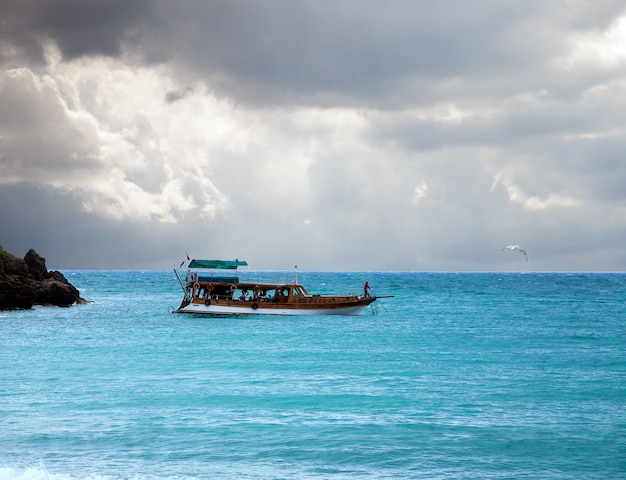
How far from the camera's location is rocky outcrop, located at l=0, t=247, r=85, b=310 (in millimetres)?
70625

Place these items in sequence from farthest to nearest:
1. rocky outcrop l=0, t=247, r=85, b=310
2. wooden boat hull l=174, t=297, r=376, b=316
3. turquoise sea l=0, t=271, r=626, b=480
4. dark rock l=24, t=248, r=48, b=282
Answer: dark rock l=24, t=248, r=48, b=282
rocky outcrop l=0, t=247, r=85, b=310
wooden boat hull l=174, t=297, r=376, b=316
turquoise sea l=0, t=271, r=626, b=480

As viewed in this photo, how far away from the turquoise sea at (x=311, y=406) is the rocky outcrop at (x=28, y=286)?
2475cm

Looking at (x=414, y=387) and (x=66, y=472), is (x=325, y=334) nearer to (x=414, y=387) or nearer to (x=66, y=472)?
(x=414, y=387)

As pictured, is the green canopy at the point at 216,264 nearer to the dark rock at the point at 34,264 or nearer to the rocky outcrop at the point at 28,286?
the rocky outcrop at the point at 28,286

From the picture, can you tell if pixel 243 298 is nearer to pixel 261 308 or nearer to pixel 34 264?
pixel 261 308

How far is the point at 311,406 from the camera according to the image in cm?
2381

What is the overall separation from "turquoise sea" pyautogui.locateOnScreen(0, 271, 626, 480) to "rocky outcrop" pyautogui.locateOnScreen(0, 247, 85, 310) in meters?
24.8

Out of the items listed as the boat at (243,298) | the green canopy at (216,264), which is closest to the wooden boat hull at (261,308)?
the boat at (243,298)

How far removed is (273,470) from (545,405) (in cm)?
1206

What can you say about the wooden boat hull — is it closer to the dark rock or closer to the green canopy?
the green canopy

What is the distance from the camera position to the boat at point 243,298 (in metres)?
66.8

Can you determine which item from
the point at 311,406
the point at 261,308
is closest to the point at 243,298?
the point at 261,308

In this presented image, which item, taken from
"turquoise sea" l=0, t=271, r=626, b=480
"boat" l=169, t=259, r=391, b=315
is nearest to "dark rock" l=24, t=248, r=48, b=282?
"boat" l=169, t=259, r=391, b=315

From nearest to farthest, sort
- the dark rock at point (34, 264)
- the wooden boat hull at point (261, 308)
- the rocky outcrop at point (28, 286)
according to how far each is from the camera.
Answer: the wooden boat hull at point (261, 308), the rocky outcrop at point (28, 286), the dark rock at point (34, 264)
